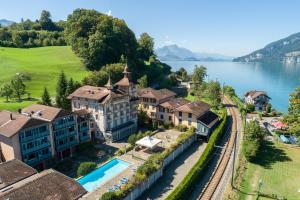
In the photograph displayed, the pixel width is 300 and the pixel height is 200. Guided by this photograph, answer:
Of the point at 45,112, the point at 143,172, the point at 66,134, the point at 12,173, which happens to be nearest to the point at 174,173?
the point at 143,172

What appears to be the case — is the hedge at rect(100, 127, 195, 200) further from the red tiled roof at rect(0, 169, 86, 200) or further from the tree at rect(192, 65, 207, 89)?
the tree at rect(192, 65, 207, 89)

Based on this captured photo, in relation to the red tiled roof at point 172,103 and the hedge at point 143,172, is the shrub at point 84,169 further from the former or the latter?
the red tiled roof at point 172,103

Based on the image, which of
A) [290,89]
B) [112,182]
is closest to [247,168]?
[112,182]

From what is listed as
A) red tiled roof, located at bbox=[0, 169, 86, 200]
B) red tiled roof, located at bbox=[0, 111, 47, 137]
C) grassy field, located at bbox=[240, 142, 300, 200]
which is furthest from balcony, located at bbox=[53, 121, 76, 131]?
grassy field, located at bbox=[240, 142, 300, 200]

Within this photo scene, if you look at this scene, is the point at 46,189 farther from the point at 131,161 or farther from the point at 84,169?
the point at 131,161

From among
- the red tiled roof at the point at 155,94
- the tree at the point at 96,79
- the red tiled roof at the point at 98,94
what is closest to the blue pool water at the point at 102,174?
the red tiled roof at the point at 98,94
